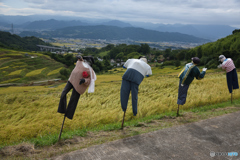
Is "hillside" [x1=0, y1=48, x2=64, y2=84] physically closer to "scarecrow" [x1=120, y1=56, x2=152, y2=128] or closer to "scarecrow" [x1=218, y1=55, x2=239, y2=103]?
"scarecrow" [x1=120, y1=56, x2=152, y2=128]

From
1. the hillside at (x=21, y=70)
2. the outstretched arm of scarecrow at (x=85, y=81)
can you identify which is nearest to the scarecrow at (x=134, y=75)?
the outstretched arm of scarecrow at (x=85, y=81)

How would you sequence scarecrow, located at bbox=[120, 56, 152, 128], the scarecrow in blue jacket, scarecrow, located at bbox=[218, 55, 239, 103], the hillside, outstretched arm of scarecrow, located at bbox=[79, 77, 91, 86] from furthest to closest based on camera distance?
the hillside, scarecrow, located at bbox=[218, 55, 239, 103], the scarecrow in blue jacket, scarecrow, located at bbox=[120, 56, 152, 128], outstretched arm of scarecrow, located at bbox=[79, 77, 91, 86]

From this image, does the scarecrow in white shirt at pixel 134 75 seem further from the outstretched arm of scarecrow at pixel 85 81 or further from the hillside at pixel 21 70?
the hillside at pixel 21 70

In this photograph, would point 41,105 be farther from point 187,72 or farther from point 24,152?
point 187,72

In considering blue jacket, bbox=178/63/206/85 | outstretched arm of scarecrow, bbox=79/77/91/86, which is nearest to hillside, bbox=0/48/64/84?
outstretched arm of scarecrow, bbox=79/77/91/86

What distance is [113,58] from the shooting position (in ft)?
371

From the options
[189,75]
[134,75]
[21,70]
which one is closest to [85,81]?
[134,75]

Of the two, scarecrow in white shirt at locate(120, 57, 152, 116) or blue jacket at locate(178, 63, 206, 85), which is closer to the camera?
scarecrow in white shirt at locate(120, 57, 152, 116)

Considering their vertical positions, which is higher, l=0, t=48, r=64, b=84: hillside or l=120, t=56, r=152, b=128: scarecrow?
l=120, t=56, r=152, b=128: scarecrow

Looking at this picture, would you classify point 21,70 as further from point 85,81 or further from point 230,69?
point 230,69

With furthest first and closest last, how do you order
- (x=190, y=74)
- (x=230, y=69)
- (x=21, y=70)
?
1. (x=21, y=70)
2. (x=230, y=69)
3. (x=190, y=74)

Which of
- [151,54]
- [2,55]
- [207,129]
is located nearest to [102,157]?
[207,129]

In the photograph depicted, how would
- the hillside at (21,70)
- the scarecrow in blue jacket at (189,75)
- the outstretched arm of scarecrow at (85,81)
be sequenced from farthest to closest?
the hillside at (21,70) < the scarecrow in blue jacket at (189,75) < the outstretched arm of scarecrow at (85,81)

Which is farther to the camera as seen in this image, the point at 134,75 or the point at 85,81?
the point at 134,75
